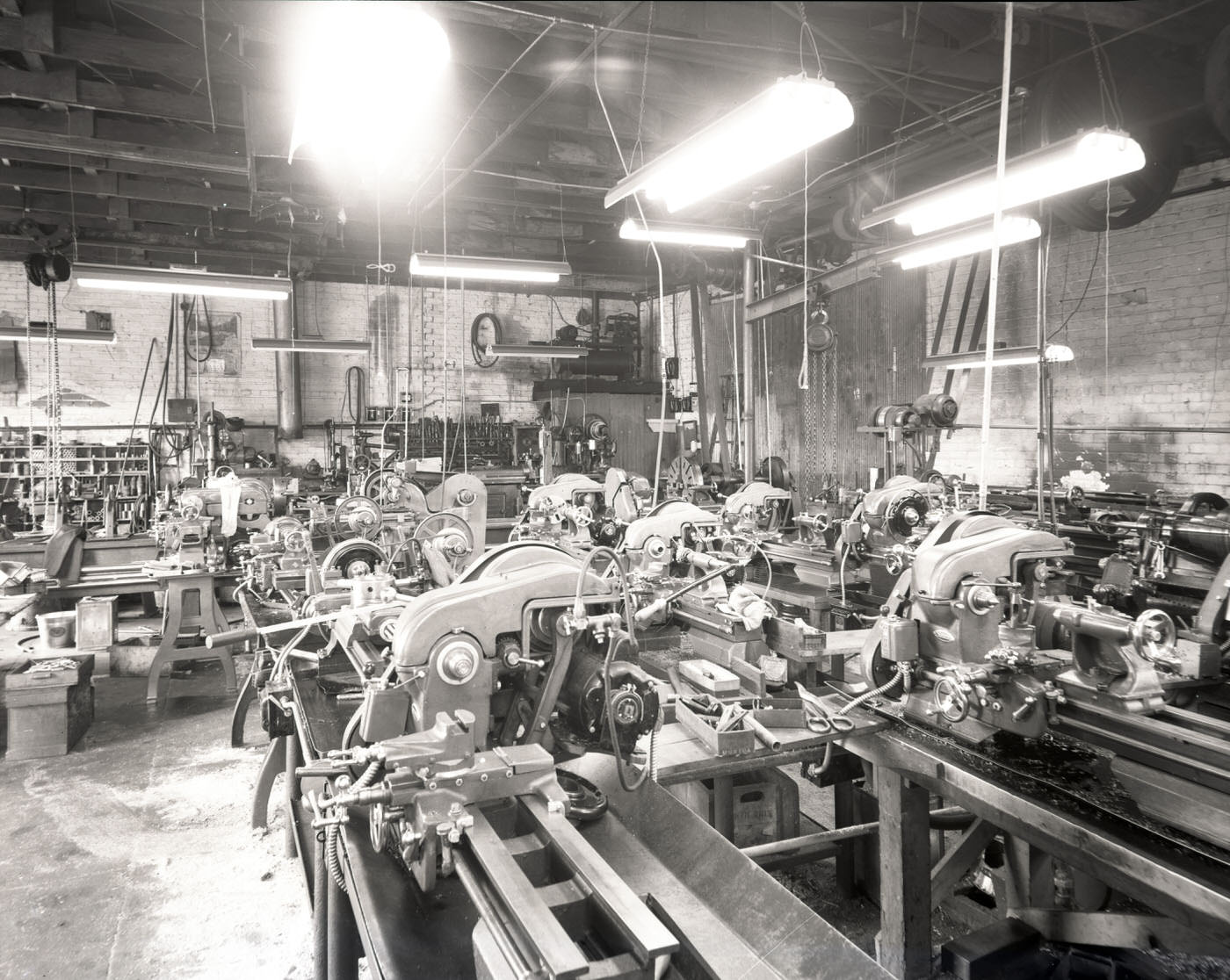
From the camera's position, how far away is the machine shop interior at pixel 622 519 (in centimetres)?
182

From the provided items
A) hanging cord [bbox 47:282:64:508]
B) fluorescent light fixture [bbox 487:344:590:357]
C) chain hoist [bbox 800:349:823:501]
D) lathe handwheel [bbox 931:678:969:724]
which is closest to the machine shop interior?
lathe handwheel [bbox 931:678:969:724]

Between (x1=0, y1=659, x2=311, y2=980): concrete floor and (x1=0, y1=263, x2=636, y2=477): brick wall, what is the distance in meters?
5.45

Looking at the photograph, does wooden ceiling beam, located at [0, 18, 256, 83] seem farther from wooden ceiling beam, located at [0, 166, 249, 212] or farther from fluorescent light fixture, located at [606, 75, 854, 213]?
fluorescent light fixture, located at [606, 75, 854, 213]

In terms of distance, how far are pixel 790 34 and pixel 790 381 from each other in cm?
592

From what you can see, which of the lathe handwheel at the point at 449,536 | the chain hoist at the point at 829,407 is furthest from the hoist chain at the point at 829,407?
the lathe handwheel at the point at 449,536

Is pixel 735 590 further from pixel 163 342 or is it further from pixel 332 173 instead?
pixel 163 342

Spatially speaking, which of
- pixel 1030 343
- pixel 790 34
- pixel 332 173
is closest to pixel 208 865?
pixel 332 173

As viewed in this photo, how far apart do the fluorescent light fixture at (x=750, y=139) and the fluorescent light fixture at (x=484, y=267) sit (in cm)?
203

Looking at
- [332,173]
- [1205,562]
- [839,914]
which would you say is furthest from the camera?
[332,173]

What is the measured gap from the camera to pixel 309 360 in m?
11.0

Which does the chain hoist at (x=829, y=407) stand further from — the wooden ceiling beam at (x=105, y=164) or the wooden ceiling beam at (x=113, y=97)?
the wooden ceiling beam at (x=113, y=97)

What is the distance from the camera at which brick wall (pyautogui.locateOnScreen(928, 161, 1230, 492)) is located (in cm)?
605

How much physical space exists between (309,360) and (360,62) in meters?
8.59

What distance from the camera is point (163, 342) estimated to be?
1026cm
